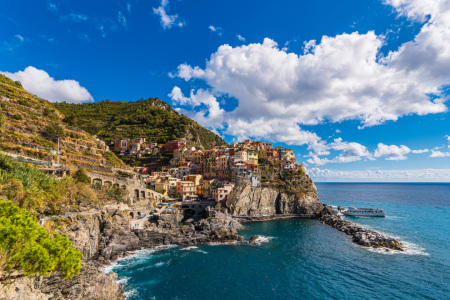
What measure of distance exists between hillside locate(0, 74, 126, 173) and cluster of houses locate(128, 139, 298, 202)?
22.1 m

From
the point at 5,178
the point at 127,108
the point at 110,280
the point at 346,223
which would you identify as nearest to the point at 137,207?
the point at 5,178

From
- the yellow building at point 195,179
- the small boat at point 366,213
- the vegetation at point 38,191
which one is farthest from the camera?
the yellow building at point 195,179

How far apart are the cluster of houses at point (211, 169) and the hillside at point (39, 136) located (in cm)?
2214

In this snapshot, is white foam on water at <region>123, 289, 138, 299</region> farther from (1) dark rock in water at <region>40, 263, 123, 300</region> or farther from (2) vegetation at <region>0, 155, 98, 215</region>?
(2) vegetation at <region>0, 155, 98, 215</region>

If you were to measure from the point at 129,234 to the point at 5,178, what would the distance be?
22.3 metres

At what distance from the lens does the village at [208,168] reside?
79375 millimetres

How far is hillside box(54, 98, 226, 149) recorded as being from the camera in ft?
458

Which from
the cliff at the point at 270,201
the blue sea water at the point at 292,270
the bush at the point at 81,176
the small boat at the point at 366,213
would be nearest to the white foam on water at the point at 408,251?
the blue sea water at the point at 292,270

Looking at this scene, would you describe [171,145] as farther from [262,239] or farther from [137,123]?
[262,239]

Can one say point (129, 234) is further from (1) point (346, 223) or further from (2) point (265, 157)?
(2) point (265, 157)

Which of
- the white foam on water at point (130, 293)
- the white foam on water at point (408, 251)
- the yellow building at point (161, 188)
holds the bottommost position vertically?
the white foam on water at point (130, 293)

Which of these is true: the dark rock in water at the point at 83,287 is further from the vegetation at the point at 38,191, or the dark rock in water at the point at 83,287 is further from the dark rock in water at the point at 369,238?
the dark rock in water at the point at 369,238

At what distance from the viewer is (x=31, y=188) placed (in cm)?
3203

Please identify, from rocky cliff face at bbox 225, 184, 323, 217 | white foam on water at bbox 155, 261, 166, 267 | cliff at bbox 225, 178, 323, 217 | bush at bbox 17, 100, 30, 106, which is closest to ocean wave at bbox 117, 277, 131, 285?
white foam on water at bbox 155, 261, 166, 267
